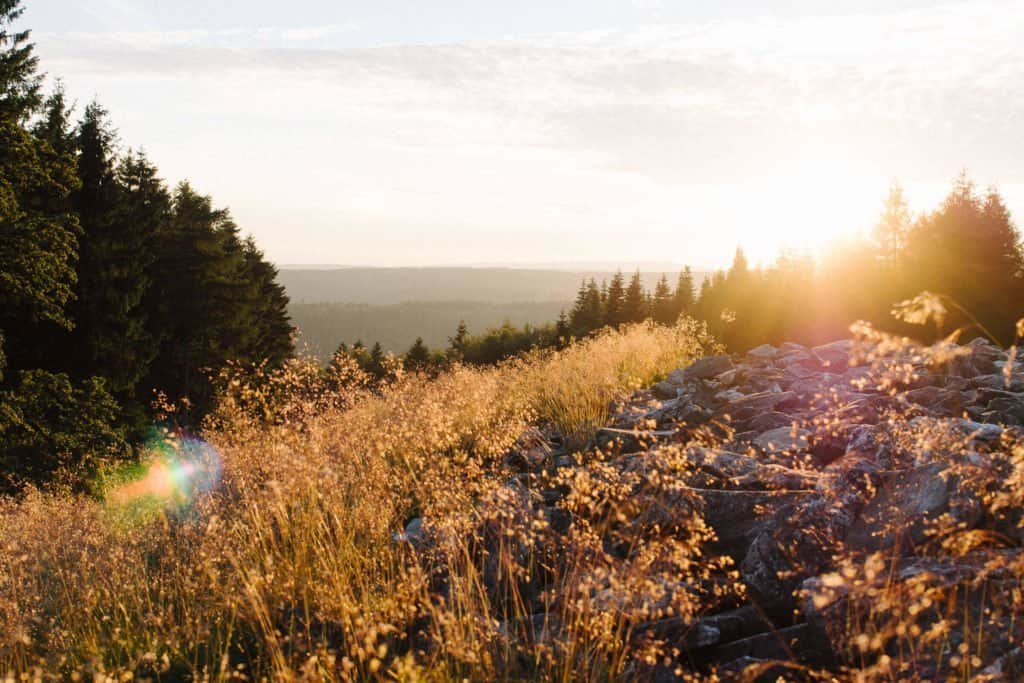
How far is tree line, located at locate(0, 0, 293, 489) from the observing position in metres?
13.2

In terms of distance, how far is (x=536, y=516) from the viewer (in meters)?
4.14

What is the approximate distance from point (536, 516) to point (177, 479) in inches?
259

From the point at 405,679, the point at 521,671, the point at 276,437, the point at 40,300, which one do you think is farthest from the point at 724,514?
the point at 40,300

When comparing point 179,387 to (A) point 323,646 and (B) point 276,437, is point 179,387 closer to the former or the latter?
(B) point 276,437

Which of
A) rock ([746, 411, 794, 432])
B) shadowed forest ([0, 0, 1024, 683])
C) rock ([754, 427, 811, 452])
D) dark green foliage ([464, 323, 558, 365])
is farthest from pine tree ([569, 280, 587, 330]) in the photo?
rock ([754, 427, 811, 452])

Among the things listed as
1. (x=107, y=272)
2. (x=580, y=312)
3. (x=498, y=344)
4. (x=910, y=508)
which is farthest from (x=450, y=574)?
(x=498, y=344)

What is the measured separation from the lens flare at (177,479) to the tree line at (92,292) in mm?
827

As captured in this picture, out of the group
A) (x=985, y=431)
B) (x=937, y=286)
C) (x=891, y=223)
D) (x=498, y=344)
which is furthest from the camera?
(x=498, y=344)

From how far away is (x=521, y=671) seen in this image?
2965mm

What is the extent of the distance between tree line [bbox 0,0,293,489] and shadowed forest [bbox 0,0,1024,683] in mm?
129

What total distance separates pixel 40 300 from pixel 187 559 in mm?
11844

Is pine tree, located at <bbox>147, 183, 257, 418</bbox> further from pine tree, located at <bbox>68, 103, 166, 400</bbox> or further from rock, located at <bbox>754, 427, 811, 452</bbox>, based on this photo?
rock, located at <bbox>754, 427, 811, 452</bbox>

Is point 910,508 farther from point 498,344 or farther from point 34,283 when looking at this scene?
point 498,344

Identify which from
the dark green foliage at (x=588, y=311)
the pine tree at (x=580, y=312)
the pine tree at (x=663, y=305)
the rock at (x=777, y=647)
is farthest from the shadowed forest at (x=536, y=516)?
the pine tree at (x=663, y=305)
